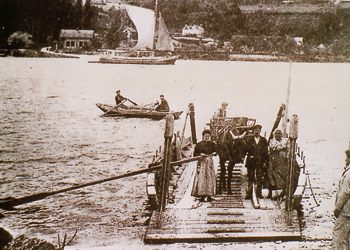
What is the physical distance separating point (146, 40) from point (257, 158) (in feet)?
24.3

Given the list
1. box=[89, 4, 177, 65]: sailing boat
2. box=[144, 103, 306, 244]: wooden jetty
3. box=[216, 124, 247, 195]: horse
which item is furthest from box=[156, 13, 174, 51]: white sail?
box=[144, 103, 306, 244]: wooden jetty

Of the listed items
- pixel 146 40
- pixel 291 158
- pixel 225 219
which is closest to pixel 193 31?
pixel 146 40

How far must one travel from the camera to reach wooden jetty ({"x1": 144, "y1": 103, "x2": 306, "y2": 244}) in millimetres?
5312

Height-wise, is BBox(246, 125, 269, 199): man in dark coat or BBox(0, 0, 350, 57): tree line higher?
BBox(0, 0, 350, 57): tree line

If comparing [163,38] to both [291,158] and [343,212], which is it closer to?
[291,158]

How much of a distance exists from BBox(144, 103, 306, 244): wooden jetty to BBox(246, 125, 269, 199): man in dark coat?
308mm

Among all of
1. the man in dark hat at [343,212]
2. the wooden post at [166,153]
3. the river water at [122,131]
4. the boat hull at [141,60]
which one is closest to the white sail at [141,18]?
the boat hull at [141,60]

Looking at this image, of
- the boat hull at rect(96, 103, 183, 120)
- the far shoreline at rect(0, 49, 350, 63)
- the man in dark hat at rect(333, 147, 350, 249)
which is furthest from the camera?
the boat hull at rect(96, 103, 183, 120)

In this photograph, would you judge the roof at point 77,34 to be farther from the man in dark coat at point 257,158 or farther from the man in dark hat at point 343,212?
the man in dark hat at point 343,212

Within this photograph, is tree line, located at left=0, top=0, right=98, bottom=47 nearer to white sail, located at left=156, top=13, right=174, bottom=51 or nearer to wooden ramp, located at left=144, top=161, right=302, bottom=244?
white sail, located at left=156, top=13, right=174, bottom=51

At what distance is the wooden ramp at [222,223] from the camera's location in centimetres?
530

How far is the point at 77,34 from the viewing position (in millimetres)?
8539

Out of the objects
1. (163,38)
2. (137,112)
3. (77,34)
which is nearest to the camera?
(77,34)

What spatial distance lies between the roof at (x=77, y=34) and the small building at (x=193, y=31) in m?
2.74
